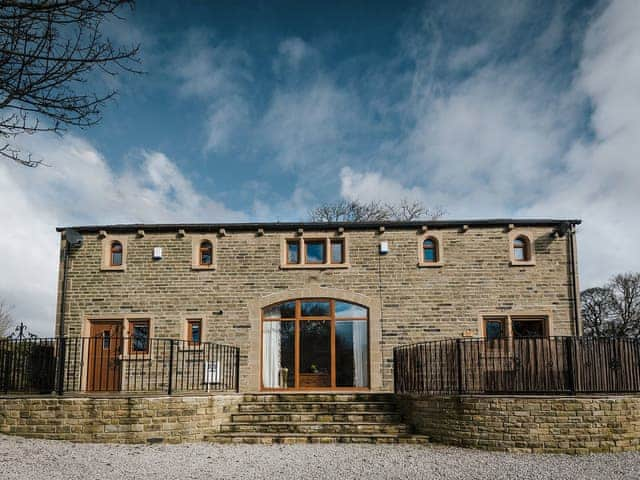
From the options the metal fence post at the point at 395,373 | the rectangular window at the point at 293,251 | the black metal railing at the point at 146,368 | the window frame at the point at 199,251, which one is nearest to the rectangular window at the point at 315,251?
the rectangular window at the point at 293,251

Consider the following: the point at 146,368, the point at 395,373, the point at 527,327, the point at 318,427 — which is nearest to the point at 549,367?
the point at 395,373

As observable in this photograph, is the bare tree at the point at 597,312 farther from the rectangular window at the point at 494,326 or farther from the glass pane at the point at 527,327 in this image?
the rectangular window at the point at 494,326

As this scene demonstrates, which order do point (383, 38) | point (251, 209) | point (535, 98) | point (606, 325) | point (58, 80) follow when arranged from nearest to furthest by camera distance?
point (58, 80)
point (383, 38)
point (535, 98)
point (251, 209)
point (606, 325)

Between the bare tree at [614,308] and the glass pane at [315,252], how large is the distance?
61.0 feet

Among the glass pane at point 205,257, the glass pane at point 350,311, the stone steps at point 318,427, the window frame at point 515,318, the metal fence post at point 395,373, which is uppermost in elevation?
the glass pane at point 205,257

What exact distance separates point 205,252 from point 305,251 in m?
2.68

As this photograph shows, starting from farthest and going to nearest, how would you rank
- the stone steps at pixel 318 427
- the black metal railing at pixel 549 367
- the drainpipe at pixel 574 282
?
the drainpipe at pixel 574 282, the stone steps at pixel 318 427, the black metal railing at pixel 549 367

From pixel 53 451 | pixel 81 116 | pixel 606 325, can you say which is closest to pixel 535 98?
pixel 81 116

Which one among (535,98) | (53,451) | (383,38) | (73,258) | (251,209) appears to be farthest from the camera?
(251,209)

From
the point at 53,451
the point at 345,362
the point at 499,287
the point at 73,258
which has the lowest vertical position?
the point at 53,451

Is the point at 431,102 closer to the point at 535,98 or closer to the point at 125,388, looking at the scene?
the point at 535,98

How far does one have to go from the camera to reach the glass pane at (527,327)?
540 inches

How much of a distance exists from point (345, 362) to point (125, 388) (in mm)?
5512

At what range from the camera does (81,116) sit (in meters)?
5.01
